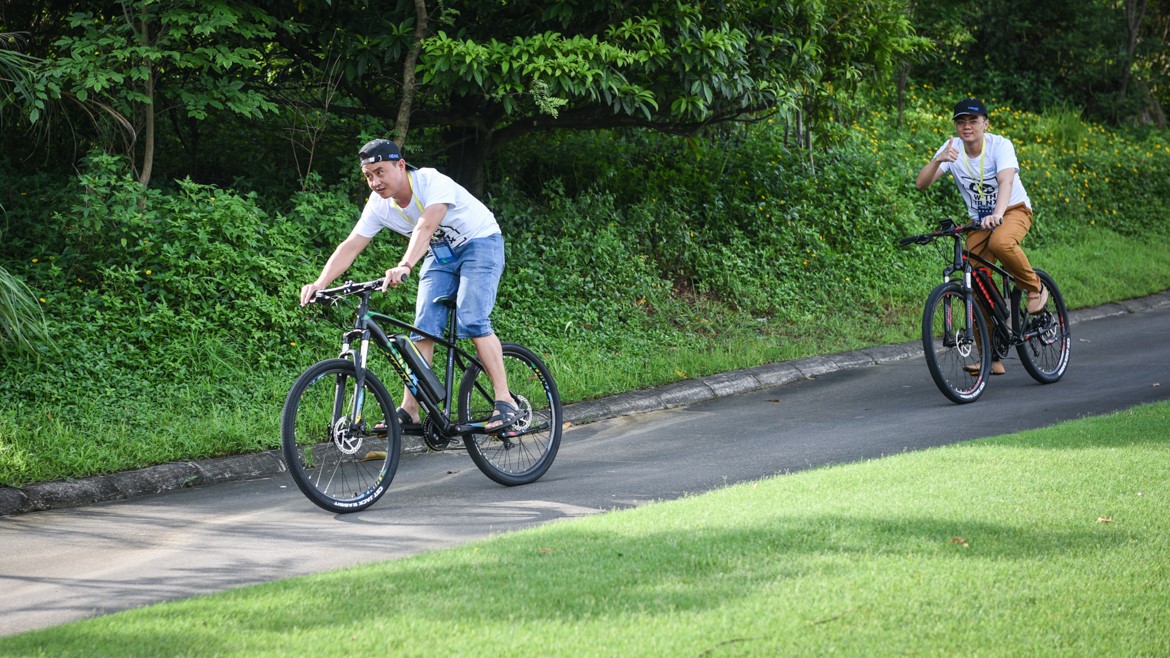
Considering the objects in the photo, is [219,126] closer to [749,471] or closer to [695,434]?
[695,434]

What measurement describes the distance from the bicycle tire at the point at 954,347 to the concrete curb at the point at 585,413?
185 cm

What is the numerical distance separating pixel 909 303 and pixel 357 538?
9.51 metres

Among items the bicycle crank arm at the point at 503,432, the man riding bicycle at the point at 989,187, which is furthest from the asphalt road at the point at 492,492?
the man riding bicycle at the point at 989,187

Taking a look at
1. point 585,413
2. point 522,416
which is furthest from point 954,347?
point 522,416

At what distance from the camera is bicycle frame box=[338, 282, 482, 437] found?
6816mm

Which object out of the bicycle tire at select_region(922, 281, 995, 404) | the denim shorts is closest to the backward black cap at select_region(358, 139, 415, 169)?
the denim shorts

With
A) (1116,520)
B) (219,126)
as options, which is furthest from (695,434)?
(219,126)

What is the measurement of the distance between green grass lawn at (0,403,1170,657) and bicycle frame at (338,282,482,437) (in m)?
1.52

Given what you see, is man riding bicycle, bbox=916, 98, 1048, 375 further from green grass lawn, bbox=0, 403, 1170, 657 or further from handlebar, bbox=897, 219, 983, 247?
green grass lawn, bbox=0, 403, 1170, 657

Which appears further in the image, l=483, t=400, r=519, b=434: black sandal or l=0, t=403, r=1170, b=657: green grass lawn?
l=483, t=400, r=519, b=434: black sandal

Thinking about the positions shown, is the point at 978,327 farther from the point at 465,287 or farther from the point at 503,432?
the point at 465,287

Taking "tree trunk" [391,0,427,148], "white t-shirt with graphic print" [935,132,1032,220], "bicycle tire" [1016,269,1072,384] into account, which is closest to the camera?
"white t-shirt with graphic print" [935,132,1032,220]

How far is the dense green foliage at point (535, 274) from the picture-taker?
28.9 ft

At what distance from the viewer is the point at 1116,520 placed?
5.34m
